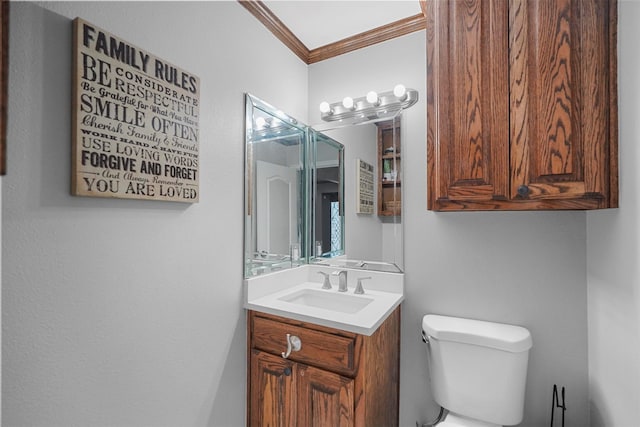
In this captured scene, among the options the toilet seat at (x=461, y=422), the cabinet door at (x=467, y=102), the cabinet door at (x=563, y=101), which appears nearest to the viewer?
the cabinet door at (x=563, y=101)

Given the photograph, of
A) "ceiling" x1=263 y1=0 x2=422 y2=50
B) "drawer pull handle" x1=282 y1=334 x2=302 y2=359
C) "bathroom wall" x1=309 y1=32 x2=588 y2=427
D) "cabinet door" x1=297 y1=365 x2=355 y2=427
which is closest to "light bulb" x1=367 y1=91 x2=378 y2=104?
"bathroom wall" x1=309 y1=32 x2=588 y2=427

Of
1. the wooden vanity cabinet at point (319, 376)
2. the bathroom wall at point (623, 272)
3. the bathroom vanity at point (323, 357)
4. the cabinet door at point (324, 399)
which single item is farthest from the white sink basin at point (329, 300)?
the bathroom wall at point (623, 272)

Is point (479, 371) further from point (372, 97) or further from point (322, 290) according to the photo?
point (372, 97)

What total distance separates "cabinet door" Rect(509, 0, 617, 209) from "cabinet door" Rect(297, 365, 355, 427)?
107 cm

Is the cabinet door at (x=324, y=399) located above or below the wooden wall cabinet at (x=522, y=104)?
below

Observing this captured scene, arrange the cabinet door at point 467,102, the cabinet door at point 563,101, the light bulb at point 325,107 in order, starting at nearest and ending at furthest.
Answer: the cabinet door at point 563,101 < the cabinet door at point 467,102 < the light bulb at point 325,107

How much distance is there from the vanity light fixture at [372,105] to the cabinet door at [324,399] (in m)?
1.43

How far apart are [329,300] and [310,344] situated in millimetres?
423

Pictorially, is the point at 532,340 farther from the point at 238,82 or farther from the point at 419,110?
the point at 238,82

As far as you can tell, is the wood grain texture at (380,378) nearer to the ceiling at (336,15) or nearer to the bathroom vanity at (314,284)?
the bathroom vanity at (314,284)

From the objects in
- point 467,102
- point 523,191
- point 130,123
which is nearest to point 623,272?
point 523,191

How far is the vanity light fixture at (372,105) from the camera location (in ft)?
5.65

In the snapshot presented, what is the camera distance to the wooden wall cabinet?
41.3 inches

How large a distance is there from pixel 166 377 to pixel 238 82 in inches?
54.2
